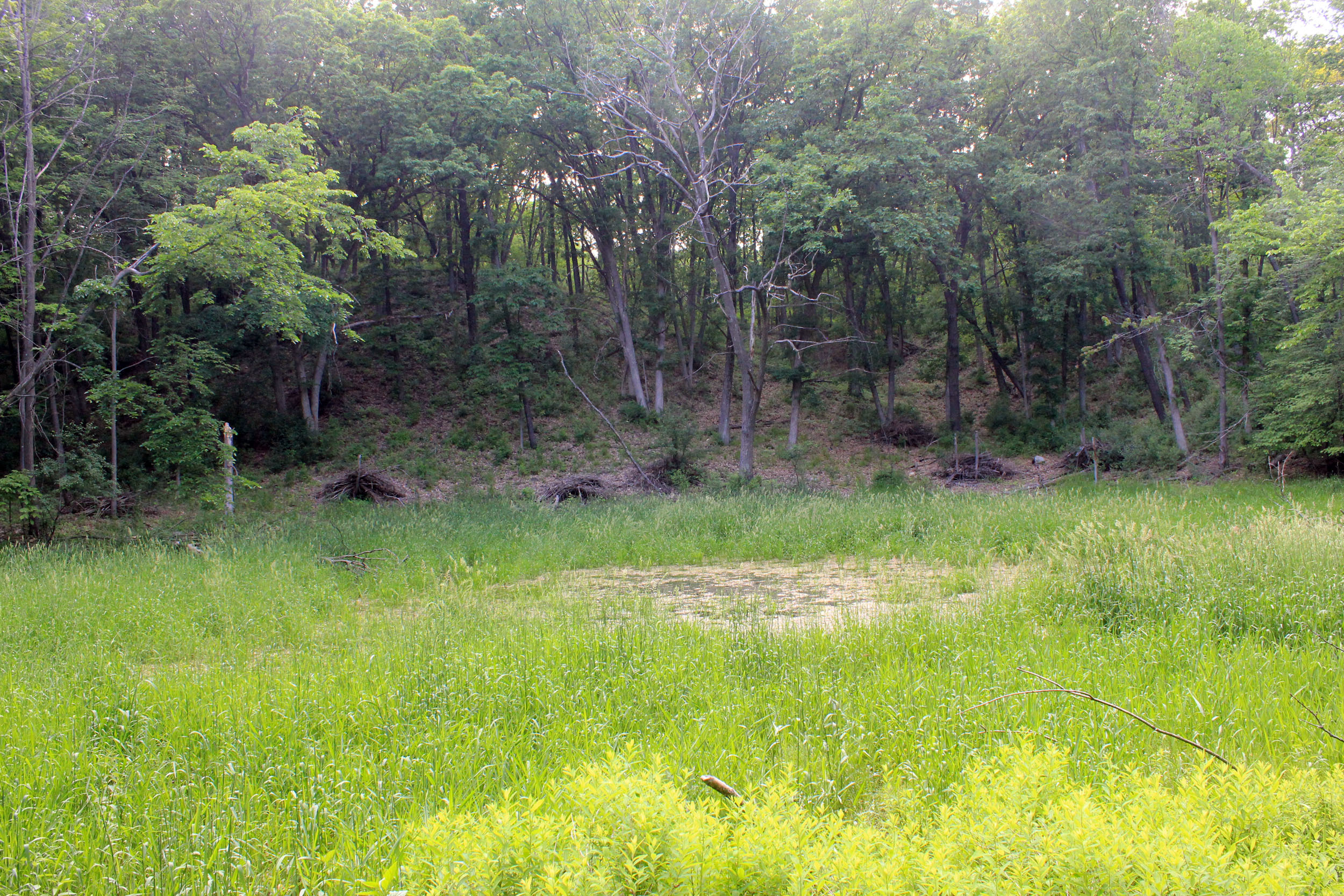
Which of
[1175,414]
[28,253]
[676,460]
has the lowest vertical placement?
[676,460]

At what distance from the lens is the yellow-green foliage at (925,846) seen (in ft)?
5.87

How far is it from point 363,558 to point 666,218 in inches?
818

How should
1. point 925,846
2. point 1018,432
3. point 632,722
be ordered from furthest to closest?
point 1018,432
point 632,722
point 925,846

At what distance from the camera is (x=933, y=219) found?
2073 cm

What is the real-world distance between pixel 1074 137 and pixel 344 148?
74.5 ft

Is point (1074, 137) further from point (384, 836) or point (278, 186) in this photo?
point (384, 836)

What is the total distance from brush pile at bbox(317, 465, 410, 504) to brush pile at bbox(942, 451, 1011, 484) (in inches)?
618

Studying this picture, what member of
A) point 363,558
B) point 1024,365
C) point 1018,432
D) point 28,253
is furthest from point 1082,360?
point 28,253

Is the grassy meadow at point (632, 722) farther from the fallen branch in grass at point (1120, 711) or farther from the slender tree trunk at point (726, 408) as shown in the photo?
the slender tree trunk at point (726, 408)

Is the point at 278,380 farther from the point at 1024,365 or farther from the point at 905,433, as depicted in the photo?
the point at 1024,365

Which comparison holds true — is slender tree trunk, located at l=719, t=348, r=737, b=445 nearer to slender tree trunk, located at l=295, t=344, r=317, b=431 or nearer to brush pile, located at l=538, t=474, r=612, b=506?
brush pile, located at l=538, t=474, r=612, b=506

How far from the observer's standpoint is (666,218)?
90.4ft

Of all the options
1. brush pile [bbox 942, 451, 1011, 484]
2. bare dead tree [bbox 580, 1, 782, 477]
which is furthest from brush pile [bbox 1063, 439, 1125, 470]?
bare dead tree [bbox 580, 1, 782, 477]

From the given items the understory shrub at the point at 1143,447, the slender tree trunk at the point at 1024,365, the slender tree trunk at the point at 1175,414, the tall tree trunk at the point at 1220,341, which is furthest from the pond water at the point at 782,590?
the slender tree trunk at the point at 1024,365
